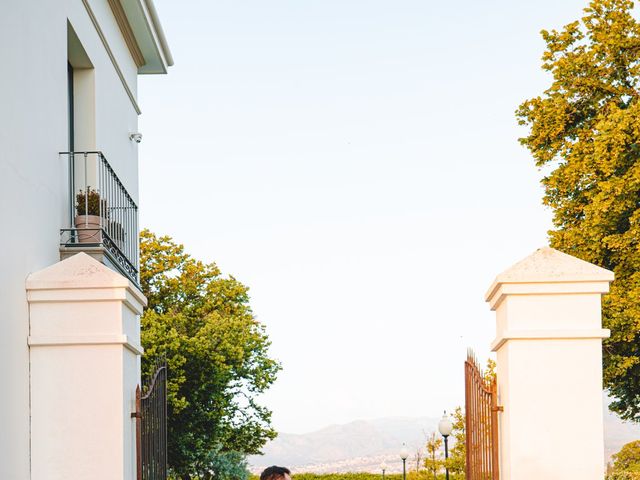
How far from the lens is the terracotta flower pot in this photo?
33.4 ft

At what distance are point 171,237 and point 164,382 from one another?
31191 mm

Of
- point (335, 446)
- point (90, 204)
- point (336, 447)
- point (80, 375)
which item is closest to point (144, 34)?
point (90, 204)

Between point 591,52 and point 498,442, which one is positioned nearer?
point 498,442

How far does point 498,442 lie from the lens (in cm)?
746

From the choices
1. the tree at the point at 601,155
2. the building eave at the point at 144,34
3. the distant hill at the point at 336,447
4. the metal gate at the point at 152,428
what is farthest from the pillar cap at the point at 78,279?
the distant hill at the point at 336,447

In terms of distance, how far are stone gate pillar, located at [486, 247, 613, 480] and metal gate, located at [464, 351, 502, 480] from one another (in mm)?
138

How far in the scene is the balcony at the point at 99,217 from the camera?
33.4ft

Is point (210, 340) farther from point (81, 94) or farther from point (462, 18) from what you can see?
point (81, 94)

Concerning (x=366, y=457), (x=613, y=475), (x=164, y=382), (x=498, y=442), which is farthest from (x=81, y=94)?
(x=366, y=457)

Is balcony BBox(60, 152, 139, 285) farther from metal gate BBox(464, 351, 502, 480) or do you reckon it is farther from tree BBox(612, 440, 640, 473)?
tree BBox(612, 440, 640, 473)

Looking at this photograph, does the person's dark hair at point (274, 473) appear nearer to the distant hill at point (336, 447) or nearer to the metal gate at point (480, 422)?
the metal gate at point (480, 422)

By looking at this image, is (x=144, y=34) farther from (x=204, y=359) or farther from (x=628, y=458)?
(x=204, y=359)

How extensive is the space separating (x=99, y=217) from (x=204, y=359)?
24538 mm

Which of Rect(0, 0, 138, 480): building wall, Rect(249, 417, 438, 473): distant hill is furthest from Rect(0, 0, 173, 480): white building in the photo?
Rect(249, 417, 438, 473): distant hill
